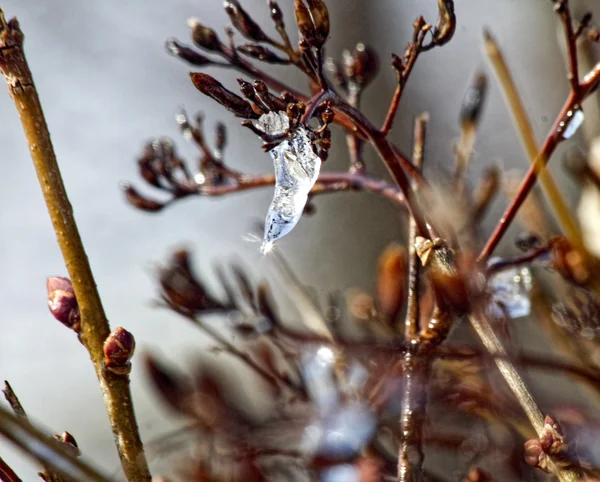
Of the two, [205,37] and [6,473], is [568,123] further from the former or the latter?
[6,473]

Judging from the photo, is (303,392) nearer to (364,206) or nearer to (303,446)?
(303,446)

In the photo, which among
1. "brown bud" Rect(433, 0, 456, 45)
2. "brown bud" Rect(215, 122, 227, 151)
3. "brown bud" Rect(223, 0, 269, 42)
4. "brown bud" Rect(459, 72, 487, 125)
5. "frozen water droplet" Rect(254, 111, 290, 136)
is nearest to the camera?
"frozen water droplet" Rect(254, 111, 290, 136)

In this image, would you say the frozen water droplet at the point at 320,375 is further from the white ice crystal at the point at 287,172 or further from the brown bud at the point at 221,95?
the brown bud at the point at 221,95

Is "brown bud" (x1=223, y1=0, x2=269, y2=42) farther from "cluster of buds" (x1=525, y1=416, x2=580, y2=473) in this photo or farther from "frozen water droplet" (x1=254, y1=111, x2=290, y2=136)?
"cluster of buds" (x1=525, y1=416, x2=580, y2=473)

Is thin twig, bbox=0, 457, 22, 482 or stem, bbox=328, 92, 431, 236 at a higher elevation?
stem, bbox=328, 92, 431, 236

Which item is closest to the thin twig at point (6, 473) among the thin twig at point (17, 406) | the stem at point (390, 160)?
the thin twig at point (17, 406)

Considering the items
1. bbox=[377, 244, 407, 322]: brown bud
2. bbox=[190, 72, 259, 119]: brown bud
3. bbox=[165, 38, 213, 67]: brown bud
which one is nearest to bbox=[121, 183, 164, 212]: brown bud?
bbox=[165, 38, 213, 67]: brown bud

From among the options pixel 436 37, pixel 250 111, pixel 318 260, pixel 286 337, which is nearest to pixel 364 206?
pixel 318 260
